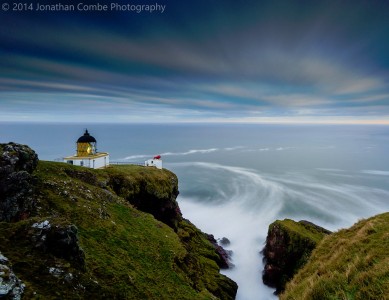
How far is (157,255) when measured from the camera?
18562 millimetres

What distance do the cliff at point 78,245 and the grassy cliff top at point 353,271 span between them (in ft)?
24.1

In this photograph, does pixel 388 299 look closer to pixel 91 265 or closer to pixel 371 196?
pixel 91 265

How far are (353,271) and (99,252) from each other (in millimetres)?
12138

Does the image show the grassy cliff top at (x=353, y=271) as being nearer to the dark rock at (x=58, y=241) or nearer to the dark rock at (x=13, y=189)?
the dark rock at (x=58, y=241)

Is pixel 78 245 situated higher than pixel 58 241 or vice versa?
pixel 58 241

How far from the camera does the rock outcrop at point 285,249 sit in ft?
121

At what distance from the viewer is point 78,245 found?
10531mm

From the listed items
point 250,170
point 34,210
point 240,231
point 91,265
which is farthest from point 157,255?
point 250,170

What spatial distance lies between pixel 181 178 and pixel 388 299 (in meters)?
116

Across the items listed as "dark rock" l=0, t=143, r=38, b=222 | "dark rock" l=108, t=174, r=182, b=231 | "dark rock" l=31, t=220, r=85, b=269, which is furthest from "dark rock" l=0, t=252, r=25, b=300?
"dark rock" l=108, t=174, r=182, b=231

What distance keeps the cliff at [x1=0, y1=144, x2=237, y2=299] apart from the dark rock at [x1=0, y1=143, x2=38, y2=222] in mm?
51

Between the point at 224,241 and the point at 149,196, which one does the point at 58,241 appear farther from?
the point at 224,241

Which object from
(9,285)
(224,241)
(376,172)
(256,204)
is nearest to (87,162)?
(224,241)

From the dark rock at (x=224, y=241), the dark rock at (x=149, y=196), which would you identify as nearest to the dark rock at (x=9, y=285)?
the dark rock at (x=149, y=196)
